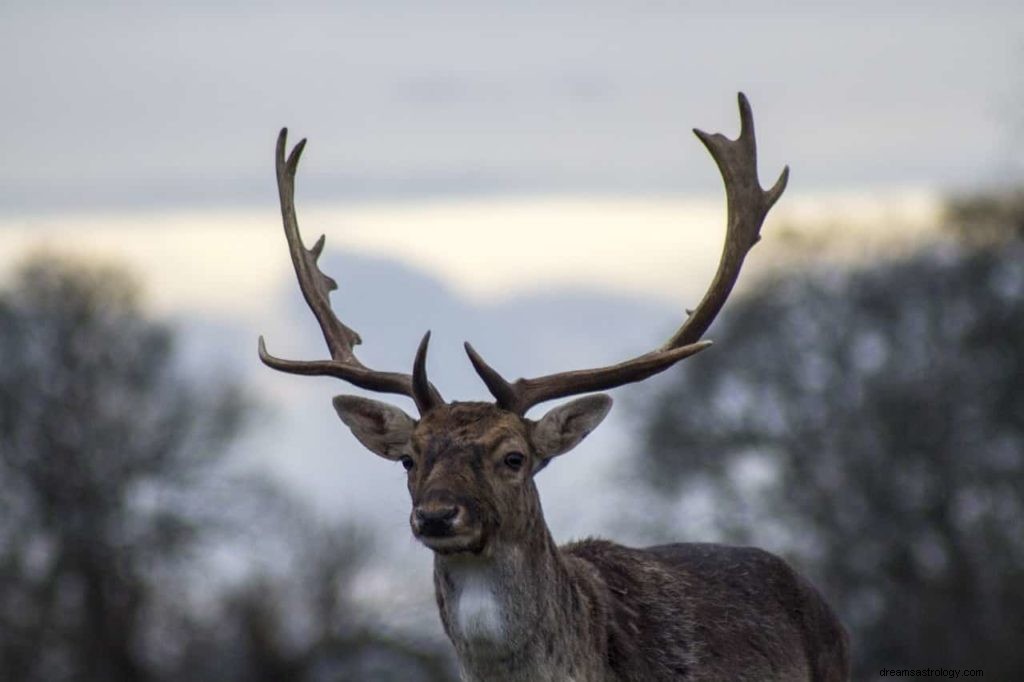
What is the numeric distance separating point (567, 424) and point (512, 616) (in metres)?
1.25

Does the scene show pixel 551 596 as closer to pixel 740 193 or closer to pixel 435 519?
pixel 435 519

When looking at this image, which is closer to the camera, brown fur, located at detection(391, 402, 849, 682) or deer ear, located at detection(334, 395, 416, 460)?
brown fur, located at detection(391, 402, 849, 682)

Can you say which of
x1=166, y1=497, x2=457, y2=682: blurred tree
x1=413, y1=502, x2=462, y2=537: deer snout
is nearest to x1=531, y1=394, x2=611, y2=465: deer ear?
x1=413, y1=502, x2=462, y2=537: deer snout

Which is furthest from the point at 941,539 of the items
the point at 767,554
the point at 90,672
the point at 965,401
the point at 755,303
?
the point at 767,554

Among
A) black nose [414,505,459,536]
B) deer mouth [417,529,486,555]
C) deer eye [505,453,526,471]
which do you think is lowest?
deer mouth [417,529,486,555]

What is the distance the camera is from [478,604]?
12.8 metres

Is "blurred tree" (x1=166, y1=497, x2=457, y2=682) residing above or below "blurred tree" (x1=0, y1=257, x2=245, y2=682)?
below

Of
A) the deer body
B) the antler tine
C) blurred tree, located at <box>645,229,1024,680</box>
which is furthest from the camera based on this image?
blurred tree, located at <box>645,229,1024,680</box>

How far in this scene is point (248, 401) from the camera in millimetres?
56781

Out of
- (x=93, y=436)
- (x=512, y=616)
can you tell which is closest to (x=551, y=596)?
(x=512, y=616)

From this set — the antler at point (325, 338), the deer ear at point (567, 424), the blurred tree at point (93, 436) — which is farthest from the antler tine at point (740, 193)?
the blurred tree at point (93, 436)

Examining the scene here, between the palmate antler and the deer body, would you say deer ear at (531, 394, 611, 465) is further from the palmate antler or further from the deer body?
the deer body

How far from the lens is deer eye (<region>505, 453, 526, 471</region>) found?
13.1 m

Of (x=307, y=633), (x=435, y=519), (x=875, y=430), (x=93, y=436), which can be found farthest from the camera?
(x=93, y=436)
